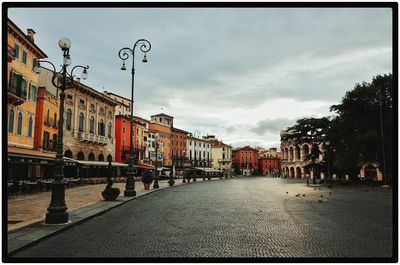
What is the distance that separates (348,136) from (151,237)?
3431 cm

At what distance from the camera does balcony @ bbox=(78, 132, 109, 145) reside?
1766 inches

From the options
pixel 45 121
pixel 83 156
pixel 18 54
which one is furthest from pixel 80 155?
pixel 18 54

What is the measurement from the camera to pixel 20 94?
1096 inches

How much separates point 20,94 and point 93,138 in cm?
2005

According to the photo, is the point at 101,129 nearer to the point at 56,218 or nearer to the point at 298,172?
the point at 56,218

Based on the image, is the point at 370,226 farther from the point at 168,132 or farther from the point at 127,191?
the point at 168,132

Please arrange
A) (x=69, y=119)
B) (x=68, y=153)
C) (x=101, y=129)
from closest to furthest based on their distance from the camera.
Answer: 1. (x=68, y=153)
2. (x=69, y=119)
3. (x=101, y=129)

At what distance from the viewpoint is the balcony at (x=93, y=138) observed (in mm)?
44844

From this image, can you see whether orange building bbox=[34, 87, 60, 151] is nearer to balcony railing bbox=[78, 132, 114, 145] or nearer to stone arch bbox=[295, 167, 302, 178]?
balcony railing bbox=[78, 132, 114, 145]

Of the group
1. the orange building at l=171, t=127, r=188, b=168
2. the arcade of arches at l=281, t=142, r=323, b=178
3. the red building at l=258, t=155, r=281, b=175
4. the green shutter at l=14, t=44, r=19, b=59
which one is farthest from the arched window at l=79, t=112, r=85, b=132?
the red building at l=258, t=155, r=281, b=175

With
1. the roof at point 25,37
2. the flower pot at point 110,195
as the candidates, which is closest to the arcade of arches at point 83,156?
the roof at point 25,37

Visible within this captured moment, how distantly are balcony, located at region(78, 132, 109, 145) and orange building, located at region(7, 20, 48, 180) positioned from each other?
11.7m

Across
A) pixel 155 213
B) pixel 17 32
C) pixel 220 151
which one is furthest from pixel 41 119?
pixel 220 151

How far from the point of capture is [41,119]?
1368 inches
